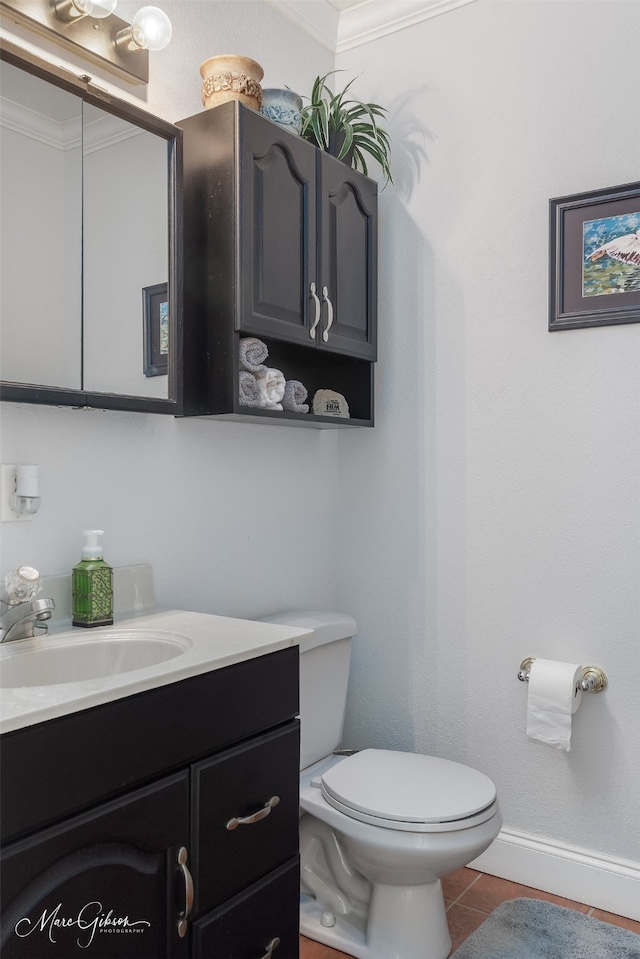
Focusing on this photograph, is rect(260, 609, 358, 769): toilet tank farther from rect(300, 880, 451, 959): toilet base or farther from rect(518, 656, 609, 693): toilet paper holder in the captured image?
rect(518, 656, 609, 693): toilet paper holder

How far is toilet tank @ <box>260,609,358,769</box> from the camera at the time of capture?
6.34 ft

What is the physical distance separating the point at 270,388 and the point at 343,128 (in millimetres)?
824

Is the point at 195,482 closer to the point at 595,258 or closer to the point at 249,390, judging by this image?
the point at 249,390

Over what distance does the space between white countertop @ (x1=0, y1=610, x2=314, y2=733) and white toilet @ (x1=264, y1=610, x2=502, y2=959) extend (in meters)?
0.49

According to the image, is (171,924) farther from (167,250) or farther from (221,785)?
(167,250)

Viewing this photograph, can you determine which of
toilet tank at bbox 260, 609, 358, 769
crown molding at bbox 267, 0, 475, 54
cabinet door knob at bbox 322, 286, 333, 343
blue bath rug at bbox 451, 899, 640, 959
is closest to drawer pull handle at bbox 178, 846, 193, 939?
toilet tank at bbox 260, 609, 358, 769

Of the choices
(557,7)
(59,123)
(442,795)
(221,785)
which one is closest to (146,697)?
(221,785)

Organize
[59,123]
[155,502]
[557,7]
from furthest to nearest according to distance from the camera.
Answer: [557,7] < [155,502] < [59,123]

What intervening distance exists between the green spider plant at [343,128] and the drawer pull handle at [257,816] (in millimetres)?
1614

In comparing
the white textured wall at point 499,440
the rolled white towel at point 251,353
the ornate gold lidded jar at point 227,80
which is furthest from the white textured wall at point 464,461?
the rolled white towel at point 251,353

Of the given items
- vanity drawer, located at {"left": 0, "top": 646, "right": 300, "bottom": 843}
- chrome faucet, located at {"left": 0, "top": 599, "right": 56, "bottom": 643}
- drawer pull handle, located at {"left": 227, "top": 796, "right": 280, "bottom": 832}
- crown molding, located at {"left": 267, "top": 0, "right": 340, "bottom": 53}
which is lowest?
drawer pull handle, located at {"left": 227, "top": 796, "right": 280, "bottom": 832}

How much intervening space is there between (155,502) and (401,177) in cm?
129

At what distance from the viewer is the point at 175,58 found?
1.84m

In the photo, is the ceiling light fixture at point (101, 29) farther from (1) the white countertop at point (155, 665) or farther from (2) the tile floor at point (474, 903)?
(2) the tile floor at point (474, 903)
